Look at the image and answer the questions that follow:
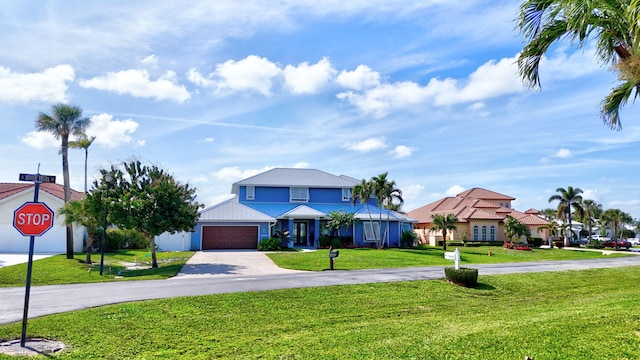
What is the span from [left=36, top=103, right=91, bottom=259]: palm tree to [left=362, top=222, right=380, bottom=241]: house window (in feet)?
79.2

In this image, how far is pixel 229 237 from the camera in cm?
3759

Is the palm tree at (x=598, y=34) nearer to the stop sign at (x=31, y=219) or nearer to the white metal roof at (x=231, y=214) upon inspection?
the stop sign at (x=31, y=219)

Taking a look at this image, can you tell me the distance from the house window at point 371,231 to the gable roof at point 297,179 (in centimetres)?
475

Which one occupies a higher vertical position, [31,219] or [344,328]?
[31,219]

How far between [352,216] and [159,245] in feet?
55.3

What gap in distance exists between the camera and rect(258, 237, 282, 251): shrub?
35.6 meters

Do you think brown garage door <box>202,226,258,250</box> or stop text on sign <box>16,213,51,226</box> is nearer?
stop text on sign <box>16,213,51,226</box>

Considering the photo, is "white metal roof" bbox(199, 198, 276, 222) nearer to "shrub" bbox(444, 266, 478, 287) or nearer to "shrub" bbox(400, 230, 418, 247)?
"shrub" bbox(400, 230, 418, 247)

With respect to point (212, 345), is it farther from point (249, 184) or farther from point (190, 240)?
point (249, 184)

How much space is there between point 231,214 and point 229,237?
2000 mm

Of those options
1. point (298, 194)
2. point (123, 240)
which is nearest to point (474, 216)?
point (298, 194)

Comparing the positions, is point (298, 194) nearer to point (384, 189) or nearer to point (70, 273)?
point (384, 189)

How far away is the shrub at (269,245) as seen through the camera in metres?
35.6

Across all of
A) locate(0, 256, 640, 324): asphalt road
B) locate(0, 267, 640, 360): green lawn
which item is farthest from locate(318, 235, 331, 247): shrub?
locate(0, 267, 640, 360): green lawn
